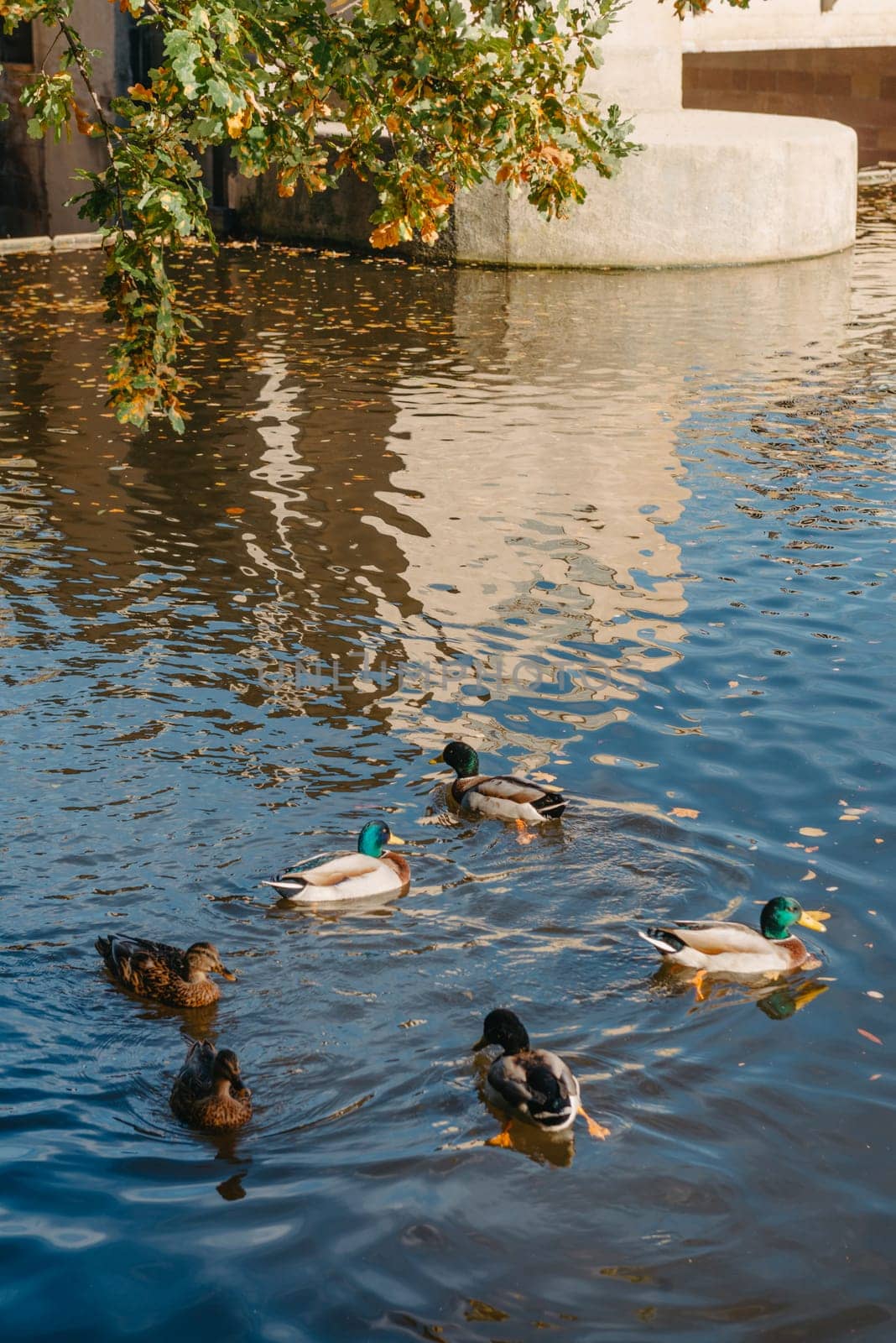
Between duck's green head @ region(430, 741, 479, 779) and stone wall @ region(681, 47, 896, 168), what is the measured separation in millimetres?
32113

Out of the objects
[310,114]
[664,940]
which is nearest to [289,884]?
[664,940]

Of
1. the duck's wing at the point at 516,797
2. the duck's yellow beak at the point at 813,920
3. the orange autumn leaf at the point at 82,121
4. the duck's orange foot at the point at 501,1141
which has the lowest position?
the duck's orange foot at the point at 501,1141

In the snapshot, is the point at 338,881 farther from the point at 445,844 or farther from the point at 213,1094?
the point at 213,1094

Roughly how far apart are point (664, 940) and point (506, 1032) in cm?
112

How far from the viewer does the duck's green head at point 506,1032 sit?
662cm

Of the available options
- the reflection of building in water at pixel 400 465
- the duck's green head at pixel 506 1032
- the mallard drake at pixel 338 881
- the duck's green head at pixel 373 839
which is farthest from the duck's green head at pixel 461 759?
the duck's green head at pixel 506 1032

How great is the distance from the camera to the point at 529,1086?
6395 mm

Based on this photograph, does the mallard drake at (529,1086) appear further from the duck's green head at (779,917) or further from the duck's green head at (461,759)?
the duck's green head at (461,759)

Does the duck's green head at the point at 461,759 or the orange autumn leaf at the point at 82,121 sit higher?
the orange autumn leaf at the point at 82,121

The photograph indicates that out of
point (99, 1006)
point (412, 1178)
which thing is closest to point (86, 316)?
point (99, 1006)

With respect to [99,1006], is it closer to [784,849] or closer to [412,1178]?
[412,1178]

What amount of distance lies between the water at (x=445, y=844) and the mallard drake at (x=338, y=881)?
0.13 metres

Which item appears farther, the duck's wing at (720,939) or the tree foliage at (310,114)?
the tree foliage at (310,114)

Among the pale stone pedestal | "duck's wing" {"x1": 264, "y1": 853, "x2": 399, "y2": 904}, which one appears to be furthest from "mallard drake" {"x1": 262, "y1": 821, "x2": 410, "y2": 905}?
the pale stone pedestal
